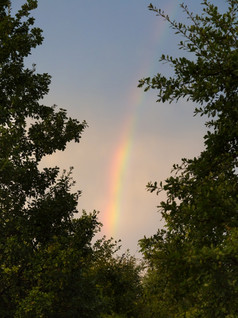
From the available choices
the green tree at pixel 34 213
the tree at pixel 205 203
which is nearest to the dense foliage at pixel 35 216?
the green tree at pixel 34 213

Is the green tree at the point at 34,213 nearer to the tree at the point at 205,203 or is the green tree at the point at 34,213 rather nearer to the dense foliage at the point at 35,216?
the dense foliage at the point at 35,216

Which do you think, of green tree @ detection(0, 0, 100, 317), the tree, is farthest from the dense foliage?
the tree

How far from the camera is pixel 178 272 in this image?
773 centimetres

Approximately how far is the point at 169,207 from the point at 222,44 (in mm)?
5025

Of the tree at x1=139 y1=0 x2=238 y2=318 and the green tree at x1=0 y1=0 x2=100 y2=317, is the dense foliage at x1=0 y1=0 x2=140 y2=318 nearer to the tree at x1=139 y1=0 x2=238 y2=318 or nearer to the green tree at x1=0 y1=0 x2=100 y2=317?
the green tree at x1=0 y1=0 x2=100 y2=317

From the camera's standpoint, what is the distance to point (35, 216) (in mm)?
13719

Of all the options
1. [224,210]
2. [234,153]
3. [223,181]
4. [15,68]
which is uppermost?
[15,68]

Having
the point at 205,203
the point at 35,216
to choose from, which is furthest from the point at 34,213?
the point at 205,203

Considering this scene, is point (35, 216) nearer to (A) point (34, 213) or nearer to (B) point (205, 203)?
(A) point (34, 213)

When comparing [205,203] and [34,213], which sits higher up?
[34,213]

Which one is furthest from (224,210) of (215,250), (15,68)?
(15,68)

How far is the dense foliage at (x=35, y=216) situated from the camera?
11836 mm

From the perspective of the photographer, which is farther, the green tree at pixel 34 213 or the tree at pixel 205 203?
the green tree at pixel 34 213

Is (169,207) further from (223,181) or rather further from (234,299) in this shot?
(234,299)
